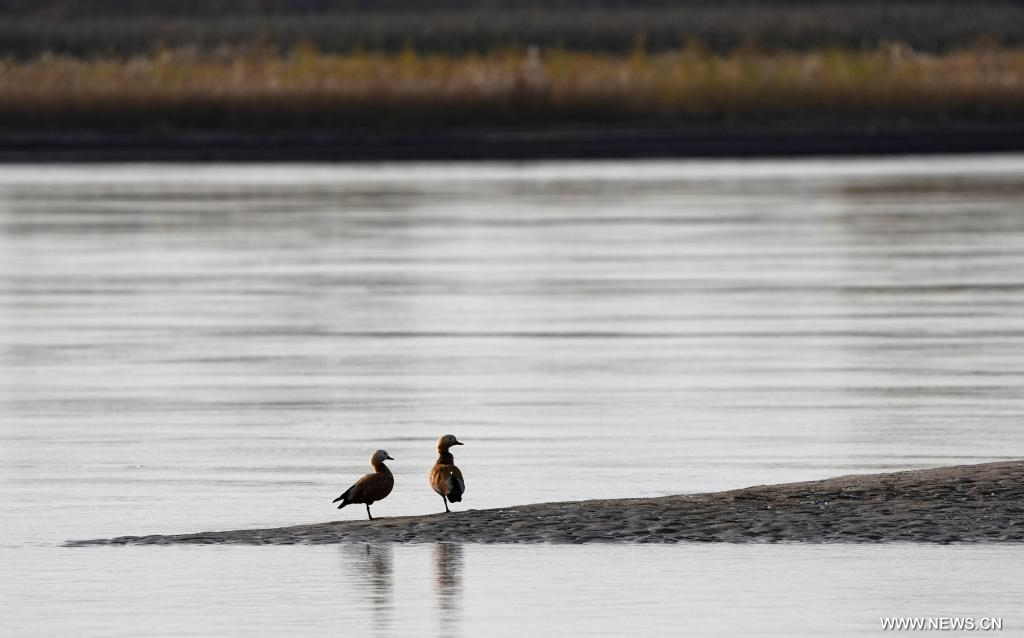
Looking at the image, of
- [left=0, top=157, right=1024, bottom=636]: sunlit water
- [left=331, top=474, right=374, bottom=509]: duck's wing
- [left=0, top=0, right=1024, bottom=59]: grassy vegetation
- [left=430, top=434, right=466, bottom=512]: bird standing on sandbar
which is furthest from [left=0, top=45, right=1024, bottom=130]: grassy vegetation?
[left=331, top=474, right=374, bottom=509]: duck's wing

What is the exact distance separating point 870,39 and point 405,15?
26420 mm

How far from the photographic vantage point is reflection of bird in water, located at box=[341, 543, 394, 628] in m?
7.90

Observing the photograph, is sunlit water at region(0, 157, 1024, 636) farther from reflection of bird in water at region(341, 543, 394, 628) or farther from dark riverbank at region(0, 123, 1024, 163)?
dark riverbank at region(0, 123, 1024, 163)

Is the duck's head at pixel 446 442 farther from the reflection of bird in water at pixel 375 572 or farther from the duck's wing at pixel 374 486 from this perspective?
the reflection of bird in water at pixel 375 572

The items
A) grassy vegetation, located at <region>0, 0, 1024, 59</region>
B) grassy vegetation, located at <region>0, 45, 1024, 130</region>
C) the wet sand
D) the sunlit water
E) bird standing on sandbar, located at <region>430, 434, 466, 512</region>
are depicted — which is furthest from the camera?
grassy vegetation, located at <region>0, 0, 1024, 59</region>

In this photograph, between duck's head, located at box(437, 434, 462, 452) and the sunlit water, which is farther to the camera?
duck's head, located at box(437, 434, 462, 452)

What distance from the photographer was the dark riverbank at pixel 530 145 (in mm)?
38406

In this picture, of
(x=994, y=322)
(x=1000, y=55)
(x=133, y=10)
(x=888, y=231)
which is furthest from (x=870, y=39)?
(x=994, y=322)

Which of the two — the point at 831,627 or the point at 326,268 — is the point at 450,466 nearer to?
the point at 831,627

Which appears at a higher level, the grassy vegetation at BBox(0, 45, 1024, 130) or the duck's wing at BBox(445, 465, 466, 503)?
the grassy vegetation at BBox(0, 45, 1024, 130)

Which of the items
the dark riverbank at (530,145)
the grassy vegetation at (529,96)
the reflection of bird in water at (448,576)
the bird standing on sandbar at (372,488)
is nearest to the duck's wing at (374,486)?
the bird standing on sandbar at (372,488)

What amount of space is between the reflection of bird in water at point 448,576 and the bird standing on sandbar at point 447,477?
54 centimetres

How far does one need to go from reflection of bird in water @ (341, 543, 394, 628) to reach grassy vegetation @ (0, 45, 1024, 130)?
111 ft

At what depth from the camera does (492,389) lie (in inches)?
559
